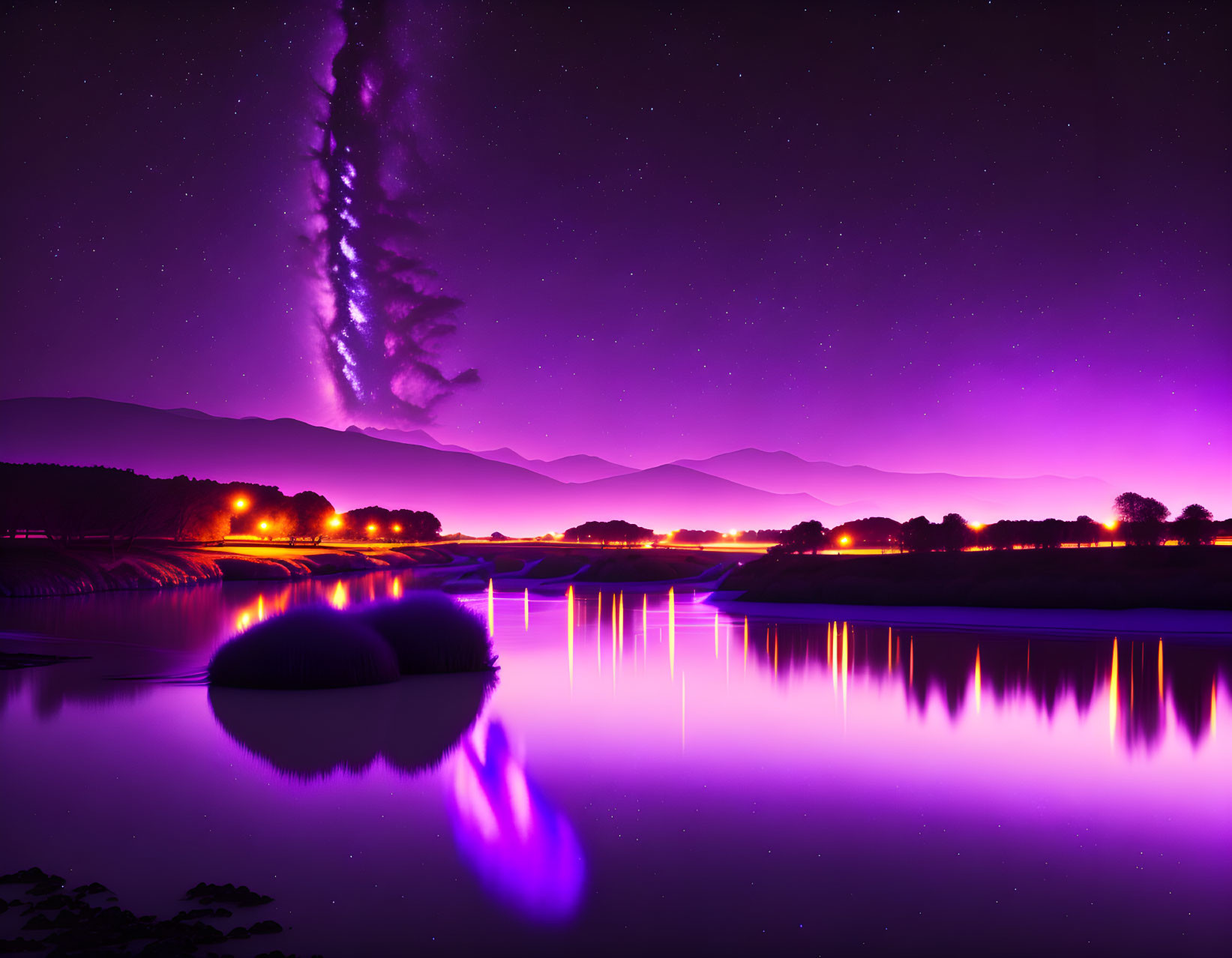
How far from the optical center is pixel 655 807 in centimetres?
773

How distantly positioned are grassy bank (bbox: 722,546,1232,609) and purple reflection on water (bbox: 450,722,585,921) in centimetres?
2634

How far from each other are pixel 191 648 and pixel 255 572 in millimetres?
46889

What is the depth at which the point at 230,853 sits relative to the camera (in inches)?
245

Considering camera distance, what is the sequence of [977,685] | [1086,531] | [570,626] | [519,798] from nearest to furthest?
[519,798], [977,685], [570,626], [1086,531]

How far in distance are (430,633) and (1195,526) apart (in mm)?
44780

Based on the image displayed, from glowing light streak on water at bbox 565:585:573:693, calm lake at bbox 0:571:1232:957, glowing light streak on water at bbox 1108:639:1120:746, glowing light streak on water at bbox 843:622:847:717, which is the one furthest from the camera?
glowing light streak on water at bbox 565:585:573:693

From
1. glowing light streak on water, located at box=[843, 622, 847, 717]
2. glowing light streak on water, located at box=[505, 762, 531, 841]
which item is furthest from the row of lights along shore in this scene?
glowing light streak on water, located at box=[505, 762, 531, 841]

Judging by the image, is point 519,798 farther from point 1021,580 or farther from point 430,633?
point 1021,580

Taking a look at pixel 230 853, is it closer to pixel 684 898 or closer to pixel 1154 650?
pixel 684 898

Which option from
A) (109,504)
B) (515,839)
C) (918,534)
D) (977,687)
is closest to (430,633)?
(515,839)

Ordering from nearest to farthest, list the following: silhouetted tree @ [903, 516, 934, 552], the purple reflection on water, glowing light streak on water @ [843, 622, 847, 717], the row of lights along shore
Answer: the purple reflection on water < glowing light streak on water @ [843, 622, 847, 717] < silhouetted tree @ [903, 516, 934, 552] < the row of lights along shore

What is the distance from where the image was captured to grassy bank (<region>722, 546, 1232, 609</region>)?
28.3 metres

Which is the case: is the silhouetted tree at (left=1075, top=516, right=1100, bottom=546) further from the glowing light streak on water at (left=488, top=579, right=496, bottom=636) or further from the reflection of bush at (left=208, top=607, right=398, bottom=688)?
the reflection of bush at (left=208, top=607, right=398, bottom=688)

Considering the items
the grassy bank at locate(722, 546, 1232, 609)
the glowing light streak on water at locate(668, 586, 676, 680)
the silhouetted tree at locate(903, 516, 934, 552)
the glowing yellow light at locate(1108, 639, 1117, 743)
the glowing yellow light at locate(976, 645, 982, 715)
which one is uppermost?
the silhouetted tree at locate(903, 516, 934, 552)
